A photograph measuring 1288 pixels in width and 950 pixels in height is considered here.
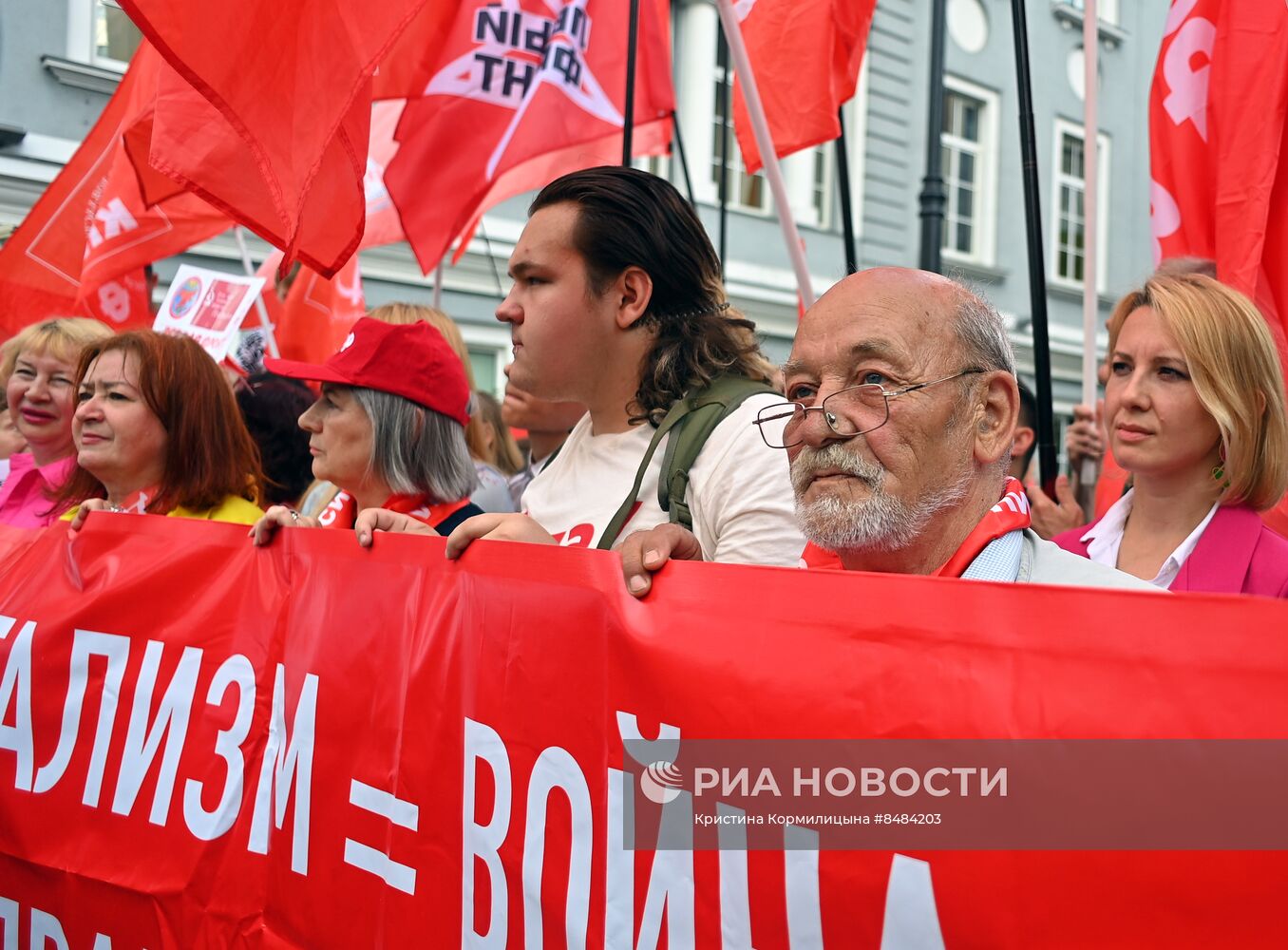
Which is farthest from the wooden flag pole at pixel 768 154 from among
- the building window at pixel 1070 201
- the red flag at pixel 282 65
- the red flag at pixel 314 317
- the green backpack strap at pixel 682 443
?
the building window at pixel 1070 201

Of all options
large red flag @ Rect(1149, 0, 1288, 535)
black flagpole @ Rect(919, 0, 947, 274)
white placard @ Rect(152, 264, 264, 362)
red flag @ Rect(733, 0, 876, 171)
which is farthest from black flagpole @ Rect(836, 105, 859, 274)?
white placard @ Rect(152, 264, 264, 362)

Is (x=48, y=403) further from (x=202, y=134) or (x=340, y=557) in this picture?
(x=340, y=557)

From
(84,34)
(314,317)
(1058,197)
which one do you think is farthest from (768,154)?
(1058,197)

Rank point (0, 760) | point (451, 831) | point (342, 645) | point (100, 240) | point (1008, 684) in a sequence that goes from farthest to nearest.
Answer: point (100, 240)
point (0, 760)
point (342, 645)
point (451, 831)
point (1008, 684)

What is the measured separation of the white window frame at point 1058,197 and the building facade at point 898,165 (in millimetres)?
34

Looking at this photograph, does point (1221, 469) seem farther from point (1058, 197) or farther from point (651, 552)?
point (1058, 197)

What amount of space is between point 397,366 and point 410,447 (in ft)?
0.64

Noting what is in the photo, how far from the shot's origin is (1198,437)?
238 cm

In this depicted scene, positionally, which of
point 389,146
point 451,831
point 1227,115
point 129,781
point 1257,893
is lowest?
point 1257,893

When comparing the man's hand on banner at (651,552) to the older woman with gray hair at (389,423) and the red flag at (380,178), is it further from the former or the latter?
the red flag at (380,178)

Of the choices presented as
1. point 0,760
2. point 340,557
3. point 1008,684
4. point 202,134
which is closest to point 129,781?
point 0,760

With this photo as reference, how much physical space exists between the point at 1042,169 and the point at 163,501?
61.2ft

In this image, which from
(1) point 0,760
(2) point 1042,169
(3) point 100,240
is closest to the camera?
(1) point 0,760

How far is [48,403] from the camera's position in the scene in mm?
3967
